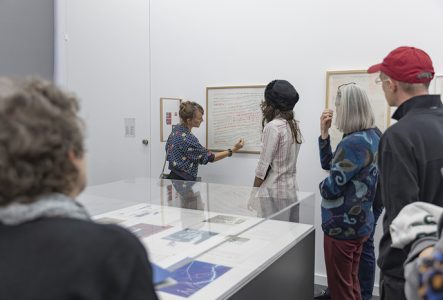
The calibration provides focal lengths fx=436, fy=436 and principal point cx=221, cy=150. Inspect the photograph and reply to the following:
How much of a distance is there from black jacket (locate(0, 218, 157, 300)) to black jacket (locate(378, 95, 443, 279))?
45.9 inches

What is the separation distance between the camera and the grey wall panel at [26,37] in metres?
4.14

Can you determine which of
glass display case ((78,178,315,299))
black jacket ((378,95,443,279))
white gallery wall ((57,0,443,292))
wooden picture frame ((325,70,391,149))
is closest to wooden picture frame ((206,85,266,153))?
white gallery wall ((57,0,443,292))

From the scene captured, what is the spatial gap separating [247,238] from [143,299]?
1.41 meters

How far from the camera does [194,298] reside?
1.58 m

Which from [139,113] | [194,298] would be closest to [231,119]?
[139,113]

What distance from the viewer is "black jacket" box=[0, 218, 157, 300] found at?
71 cm

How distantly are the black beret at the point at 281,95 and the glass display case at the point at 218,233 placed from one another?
2.18 feet

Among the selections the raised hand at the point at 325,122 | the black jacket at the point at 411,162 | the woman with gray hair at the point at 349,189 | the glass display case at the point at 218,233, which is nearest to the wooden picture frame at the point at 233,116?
the raised hand at the point at 325,122

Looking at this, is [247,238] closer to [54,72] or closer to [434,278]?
[434,278]

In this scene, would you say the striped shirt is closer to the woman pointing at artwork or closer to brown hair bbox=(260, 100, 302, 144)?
brown hair bbox=(260, 100, 302, 144)

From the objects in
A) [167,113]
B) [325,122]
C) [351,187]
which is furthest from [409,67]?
[167,113]

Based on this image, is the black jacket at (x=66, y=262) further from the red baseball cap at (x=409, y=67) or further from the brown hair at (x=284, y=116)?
the brown hair at (x=284, y=116)

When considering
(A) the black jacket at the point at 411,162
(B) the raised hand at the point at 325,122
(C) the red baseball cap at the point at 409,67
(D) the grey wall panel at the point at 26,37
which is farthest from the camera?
(D) the grey wall panel at the point at 26,37

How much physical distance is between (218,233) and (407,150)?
0.95 m
